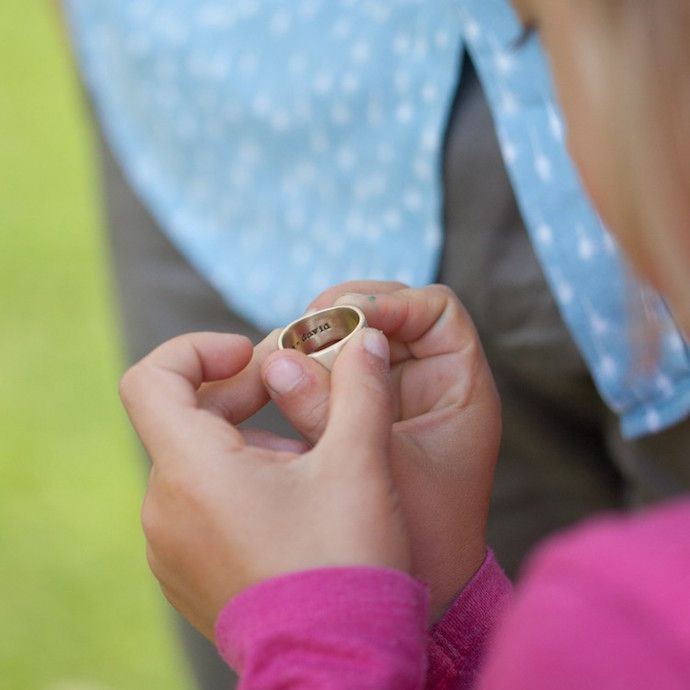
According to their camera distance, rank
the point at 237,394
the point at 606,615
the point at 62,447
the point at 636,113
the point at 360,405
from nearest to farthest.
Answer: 1. the point at 606,615
2. the point at 636,113
3. the point at 360,405
4. the point at 237,394
5. the point at 62,447

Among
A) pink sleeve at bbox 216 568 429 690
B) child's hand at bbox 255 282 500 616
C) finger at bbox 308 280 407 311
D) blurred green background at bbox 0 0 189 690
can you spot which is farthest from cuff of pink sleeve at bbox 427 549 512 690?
blurred green background at bbox 0 0 189 690

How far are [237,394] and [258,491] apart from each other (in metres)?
0.18

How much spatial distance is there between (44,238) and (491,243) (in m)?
1.97

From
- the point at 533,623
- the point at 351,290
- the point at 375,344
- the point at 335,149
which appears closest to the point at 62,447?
the point at 335,149

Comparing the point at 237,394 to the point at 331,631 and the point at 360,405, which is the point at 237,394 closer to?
the point at 360,405

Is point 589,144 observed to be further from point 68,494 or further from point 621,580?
point 68,494

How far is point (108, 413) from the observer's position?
241cm

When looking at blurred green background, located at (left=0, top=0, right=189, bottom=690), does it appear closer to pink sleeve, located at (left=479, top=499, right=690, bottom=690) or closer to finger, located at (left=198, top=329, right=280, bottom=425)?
finger, located at (left=198, top=329, right=280, bottom=425)

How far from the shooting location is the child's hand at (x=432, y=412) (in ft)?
2.84

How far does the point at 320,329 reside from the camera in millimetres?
954

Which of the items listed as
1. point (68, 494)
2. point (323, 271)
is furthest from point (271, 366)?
point (68, 494)

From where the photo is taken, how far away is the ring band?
0.93 metres

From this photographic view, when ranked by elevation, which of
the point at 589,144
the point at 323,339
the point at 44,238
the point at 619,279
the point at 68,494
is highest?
the point at 589,144

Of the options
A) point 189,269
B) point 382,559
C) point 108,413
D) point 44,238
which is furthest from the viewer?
point 44,238
